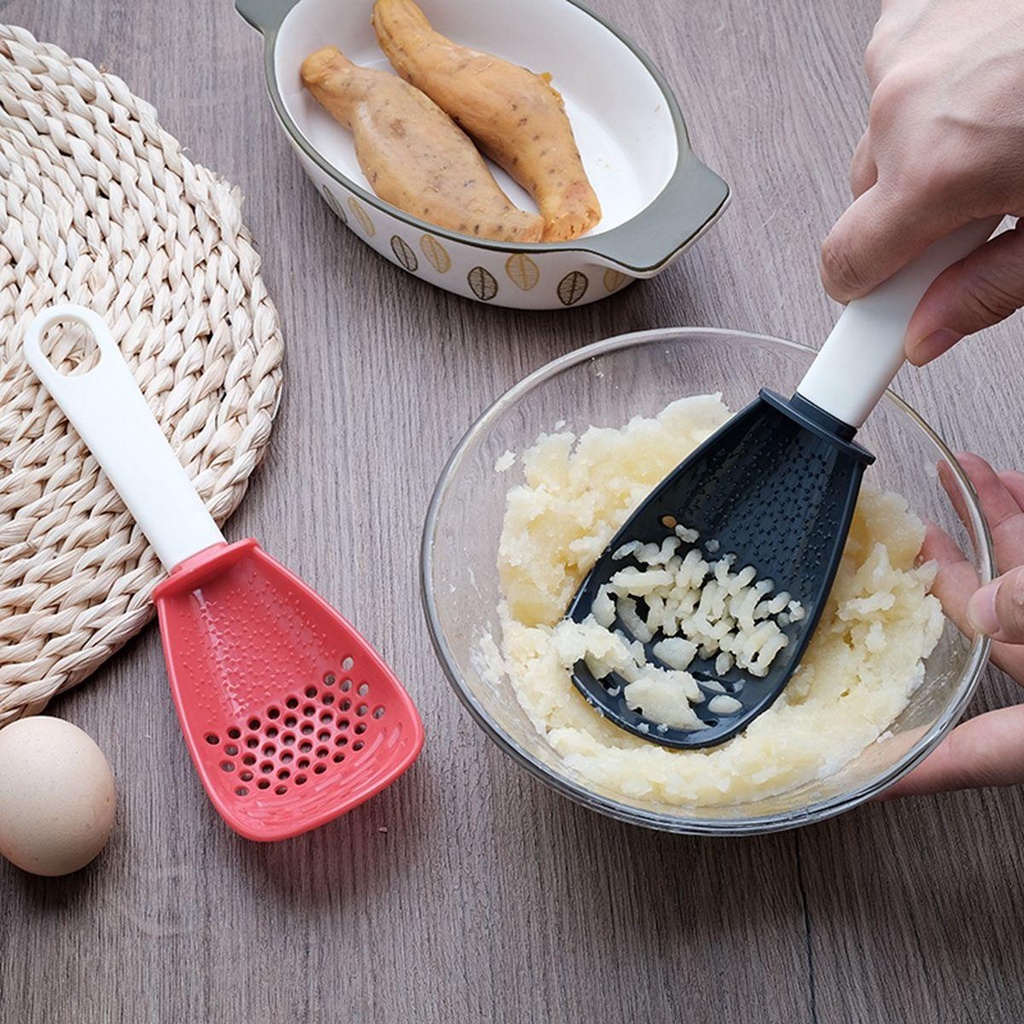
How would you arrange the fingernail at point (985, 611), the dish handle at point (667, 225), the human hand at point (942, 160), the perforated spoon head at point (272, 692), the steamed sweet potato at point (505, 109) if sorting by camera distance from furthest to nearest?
the steamed sweet potato at point (505, 109) < the dish handle at point (667, 225) < the perforated spoon head at point (272, 692) < the fingernail at point (985, 611) < the human hand at point (942, 160)

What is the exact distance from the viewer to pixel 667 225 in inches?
41.4

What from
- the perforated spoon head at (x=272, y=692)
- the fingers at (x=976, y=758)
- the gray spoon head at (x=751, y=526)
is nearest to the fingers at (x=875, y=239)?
the gray spoon head at (x=751, y=526)

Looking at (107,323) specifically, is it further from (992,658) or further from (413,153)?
(992,658)

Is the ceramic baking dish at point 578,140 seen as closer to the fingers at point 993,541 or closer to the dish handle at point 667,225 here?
the dish handle at point 667,225

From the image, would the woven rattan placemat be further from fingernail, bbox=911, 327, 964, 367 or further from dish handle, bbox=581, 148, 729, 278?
fingernail, bbox=911, 327, 964, 367

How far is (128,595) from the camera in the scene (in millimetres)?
987

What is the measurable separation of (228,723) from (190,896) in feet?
0.47

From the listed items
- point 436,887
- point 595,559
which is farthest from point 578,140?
point 436,887

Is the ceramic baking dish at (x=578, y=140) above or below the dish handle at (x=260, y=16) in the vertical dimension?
below

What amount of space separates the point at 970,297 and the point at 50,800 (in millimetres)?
783

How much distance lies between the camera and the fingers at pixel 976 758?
0.88 m

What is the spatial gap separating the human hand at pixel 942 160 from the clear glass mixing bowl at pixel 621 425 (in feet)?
0.49

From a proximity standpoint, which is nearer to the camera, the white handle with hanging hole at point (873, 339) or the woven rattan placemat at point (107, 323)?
the white handle with hanging hole at point (873, 339)

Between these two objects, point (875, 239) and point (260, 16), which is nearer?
point (875, 239)
